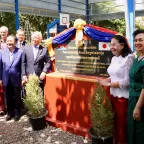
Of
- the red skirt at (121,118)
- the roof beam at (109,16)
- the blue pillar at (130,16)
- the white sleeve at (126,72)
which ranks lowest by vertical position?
the red skirt at (121,118)

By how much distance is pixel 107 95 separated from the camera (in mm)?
3559

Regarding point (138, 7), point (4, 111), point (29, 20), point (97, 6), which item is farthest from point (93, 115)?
point (29, 20)

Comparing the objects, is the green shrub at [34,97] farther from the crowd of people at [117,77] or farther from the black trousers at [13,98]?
the black trousers at [13,98]

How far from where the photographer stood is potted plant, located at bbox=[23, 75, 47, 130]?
4.25 m

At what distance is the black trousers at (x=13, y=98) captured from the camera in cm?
479

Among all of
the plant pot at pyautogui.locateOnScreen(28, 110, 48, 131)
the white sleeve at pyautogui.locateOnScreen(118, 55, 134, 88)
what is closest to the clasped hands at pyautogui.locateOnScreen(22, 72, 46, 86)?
the plant pot at pyautogui.locateOnScreen(28, 110, 48, 131)

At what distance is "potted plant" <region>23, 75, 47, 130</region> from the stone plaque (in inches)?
22.6

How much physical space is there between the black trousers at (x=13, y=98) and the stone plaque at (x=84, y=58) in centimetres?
103

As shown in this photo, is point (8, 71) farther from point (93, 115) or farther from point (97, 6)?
point (97, 6)

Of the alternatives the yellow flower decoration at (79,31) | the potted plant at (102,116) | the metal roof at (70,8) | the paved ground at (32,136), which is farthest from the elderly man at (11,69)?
the metal roof at (70,8)

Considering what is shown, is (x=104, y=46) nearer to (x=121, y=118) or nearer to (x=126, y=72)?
(x=126, y=72)

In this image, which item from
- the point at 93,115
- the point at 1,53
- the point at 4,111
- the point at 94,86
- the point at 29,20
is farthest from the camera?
the point at 29,20

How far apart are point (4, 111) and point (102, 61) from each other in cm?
284

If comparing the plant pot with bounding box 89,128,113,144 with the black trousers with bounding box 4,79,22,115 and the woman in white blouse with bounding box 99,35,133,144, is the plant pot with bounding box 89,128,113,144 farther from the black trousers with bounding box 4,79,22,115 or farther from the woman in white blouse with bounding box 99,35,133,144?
the black trousers with bounding box 4,79,22,115
